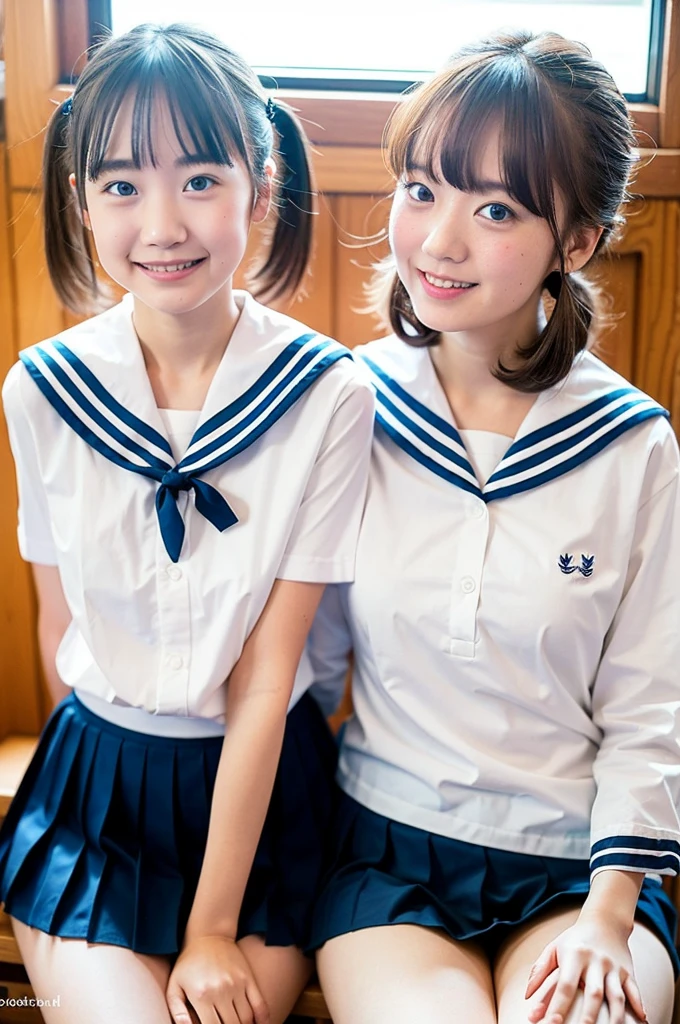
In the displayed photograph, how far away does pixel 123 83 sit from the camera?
3.68ft

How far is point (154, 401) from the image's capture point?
1257mm

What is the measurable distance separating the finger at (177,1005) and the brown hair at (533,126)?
0.90 meters

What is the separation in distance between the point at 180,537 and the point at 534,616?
42cm

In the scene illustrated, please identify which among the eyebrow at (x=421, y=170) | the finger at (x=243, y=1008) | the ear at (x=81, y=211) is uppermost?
the eyebrow at (x=421, y=170)

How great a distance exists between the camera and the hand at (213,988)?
3.70 feet

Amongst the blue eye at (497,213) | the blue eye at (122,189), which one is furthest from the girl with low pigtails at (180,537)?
the blue eye at (497,213)

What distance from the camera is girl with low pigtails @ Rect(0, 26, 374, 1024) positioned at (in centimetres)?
115

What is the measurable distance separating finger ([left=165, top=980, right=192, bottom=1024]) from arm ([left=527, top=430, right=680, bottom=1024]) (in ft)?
1.25

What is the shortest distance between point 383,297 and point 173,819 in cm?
71

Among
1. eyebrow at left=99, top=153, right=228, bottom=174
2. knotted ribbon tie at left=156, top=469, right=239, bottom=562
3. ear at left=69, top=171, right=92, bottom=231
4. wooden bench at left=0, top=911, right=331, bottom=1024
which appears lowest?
wooden bench at left=0, top=911, right=331, bottom=1024

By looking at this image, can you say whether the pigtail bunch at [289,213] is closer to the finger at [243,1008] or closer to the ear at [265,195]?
the ear at [265,195]

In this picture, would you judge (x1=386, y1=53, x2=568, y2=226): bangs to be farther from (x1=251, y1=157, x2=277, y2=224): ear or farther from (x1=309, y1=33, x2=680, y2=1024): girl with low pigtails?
(x1=251, y1=157, x2=277, y2=224): ear

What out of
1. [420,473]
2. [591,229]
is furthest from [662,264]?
[420,473]

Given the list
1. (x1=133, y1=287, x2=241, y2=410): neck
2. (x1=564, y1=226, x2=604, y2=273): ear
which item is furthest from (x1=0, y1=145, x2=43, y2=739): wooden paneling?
(x1=564, y1=226, x2=604, y2=273): ear
